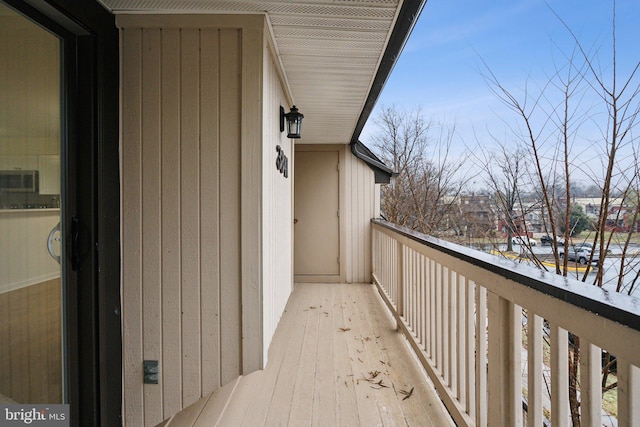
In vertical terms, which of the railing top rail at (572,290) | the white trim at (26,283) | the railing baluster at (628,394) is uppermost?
the railing top rail at (572,290)

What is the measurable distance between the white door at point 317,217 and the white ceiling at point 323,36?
182cm

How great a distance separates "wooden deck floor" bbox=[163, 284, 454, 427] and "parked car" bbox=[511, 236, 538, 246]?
1189 mm

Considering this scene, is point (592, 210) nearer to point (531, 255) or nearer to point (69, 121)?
point (531, 255)

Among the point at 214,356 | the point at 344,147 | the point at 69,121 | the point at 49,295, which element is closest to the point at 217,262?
the point at 214,356

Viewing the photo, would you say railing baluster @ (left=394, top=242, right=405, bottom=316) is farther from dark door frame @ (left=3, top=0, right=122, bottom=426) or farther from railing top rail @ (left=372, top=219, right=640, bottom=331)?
dark door frame @ (left=3, top=0, right=122, bottom=426)

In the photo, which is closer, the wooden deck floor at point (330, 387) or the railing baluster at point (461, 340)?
the railing baluster at point (461, 340)

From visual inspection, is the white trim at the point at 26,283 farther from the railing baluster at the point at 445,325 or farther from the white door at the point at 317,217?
the white door at the point at 317,217

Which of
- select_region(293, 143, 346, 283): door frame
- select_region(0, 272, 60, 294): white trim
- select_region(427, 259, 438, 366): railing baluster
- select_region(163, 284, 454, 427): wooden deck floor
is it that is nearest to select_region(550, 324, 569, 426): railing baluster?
select_region(163, 284, 454, 427): wooden deck floor

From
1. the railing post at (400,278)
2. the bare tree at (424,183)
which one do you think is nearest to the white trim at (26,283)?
the railing post at (400,278)

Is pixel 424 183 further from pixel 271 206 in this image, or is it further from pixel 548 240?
pixel 271 206

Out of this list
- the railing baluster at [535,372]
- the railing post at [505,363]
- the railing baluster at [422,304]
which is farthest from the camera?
the railing baluster at [422,304]

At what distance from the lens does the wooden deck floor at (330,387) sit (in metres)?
1.84

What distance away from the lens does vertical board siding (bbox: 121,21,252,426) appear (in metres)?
1.82

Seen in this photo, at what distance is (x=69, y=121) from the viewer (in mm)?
1580
